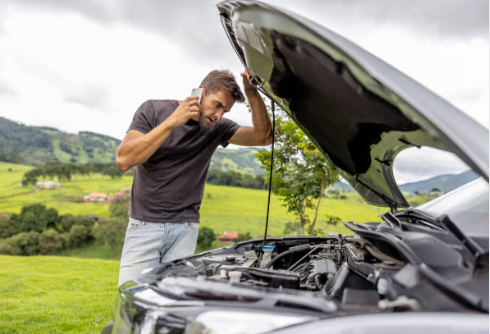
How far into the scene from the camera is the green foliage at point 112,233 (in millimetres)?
12758

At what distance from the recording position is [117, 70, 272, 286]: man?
218 cm

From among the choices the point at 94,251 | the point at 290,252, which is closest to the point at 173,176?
the point at 290,252

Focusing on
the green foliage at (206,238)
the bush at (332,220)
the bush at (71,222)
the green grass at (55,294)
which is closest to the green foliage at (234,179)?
the green foliage at (206,238)

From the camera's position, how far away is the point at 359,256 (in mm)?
1431

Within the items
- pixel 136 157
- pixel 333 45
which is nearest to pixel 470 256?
pixel 333 45

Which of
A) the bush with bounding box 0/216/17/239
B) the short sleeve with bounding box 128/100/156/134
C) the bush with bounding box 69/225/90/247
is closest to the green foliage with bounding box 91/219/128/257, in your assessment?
the bush with bounding box 69/225/90/247

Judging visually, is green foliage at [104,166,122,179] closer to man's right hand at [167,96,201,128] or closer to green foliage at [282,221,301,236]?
green foliage at [282,221,301,236]

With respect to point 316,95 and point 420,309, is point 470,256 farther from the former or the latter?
point 316,95

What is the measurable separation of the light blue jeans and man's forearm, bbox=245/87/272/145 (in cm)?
82

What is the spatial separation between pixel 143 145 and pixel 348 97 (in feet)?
3.91

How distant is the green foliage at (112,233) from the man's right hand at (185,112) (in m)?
11.6

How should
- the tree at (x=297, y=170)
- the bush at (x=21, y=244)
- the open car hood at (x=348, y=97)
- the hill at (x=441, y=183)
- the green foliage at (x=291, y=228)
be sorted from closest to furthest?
the open car hood at (x=348, y=97) → the hill at (x=441, y=183) → the tree at (x=297, y=170) → the green foliage at (x=291, y=228) → the bush at (x=21, y=244)

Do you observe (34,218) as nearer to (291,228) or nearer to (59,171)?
(59,171)

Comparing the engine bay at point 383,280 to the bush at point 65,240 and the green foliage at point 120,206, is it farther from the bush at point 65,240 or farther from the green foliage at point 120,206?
the bush at point 65,240
